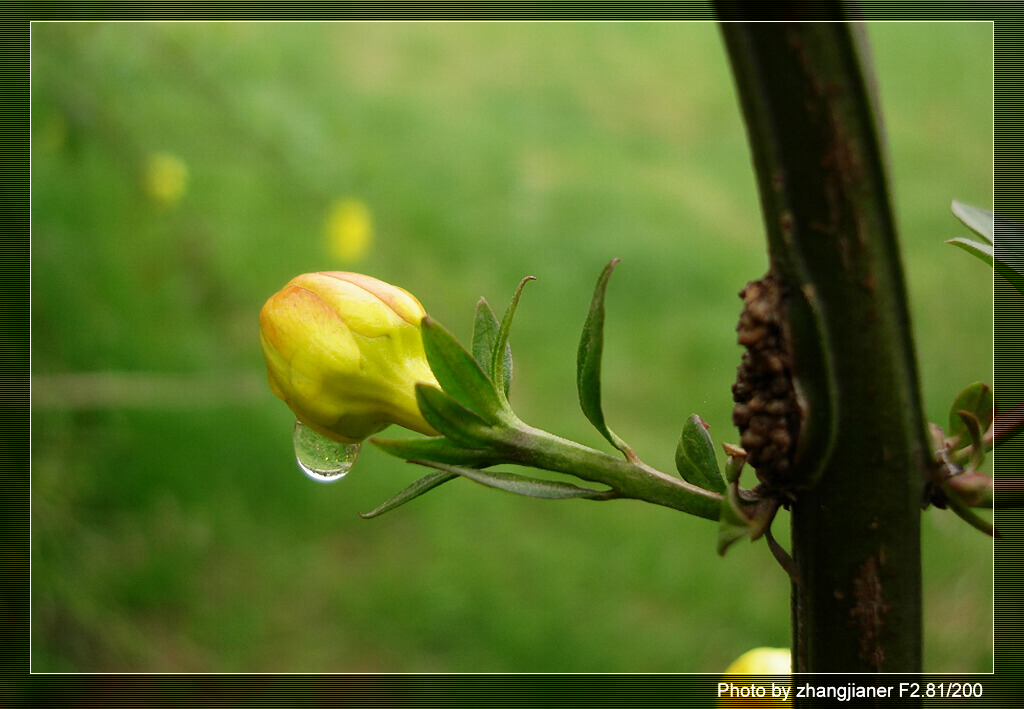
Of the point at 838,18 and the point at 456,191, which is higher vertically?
the point at 456,191

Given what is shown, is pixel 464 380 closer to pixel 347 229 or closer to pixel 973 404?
pixel 973 404

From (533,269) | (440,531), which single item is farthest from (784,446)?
(533,269)

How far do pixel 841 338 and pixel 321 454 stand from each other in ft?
0.88

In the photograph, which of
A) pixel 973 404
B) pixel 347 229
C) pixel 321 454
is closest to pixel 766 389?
pixel 973 404

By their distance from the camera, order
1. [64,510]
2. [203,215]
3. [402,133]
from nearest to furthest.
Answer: [64,510] → [203,215] → [402,133]

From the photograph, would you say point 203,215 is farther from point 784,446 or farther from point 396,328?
point 784,446

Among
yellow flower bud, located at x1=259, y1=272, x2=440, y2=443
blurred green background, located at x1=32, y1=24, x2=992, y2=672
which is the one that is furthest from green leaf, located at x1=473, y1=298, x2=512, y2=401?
blurred green background, located at x1=32, y1=24, x2=992, y2=672

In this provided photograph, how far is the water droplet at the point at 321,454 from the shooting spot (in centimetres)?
45

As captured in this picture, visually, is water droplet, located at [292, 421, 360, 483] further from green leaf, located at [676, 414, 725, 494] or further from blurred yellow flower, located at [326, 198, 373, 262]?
blurred yellow flower, located at [326, 198, 373, 262]

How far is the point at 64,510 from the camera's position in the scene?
1.42 m

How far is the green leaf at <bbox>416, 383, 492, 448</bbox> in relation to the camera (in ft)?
1.16

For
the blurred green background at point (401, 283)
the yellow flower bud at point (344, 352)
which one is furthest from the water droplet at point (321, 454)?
the blurred green background at point (401, 283)

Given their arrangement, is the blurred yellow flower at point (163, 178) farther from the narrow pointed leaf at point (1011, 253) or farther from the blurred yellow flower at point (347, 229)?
the narrow pointed leaf at point (1011, 253)

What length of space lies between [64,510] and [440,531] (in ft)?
2.57
